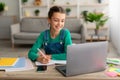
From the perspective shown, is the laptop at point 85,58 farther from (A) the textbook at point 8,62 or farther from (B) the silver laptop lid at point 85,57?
(A) the textbook at point 8,62

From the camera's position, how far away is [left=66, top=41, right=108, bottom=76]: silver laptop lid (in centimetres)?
126

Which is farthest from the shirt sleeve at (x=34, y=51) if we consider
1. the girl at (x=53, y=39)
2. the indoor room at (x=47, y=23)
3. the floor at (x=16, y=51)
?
the floor at (x=16, y=51)

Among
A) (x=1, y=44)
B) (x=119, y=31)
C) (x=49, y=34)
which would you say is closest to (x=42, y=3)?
(x=1, y=44)

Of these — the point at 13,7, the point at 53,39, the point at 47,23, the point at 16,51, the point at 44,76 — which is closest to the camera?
the point at 44,76

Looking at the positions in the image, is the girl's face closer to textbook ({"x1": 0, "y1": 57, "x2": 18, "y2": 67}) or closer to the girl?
the girl

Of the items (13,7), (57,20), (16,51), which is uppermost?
(13,7)

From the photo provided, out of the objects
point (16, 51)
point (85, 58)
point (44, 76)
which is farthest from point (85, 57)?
point (16, 51)

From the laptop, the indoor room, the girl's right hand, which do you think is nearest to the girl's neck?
the girl's right hand

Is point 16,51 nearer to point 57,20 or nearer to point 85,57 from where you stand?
point 57,20

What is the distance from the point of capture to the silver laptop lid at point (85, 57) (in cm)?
126

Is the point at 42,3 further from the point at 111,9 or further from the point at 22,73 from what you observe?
the point at 22,73

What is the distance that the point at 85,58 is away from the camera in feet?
4.29

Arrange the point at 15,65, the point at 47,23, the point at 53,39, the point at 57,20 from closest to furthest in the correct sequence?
the point at 15,65 → the point at 57,20 → the point at 53,39 → the point at 47,23

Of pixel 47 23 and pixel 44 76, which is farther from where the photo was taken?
pixel 47 23
